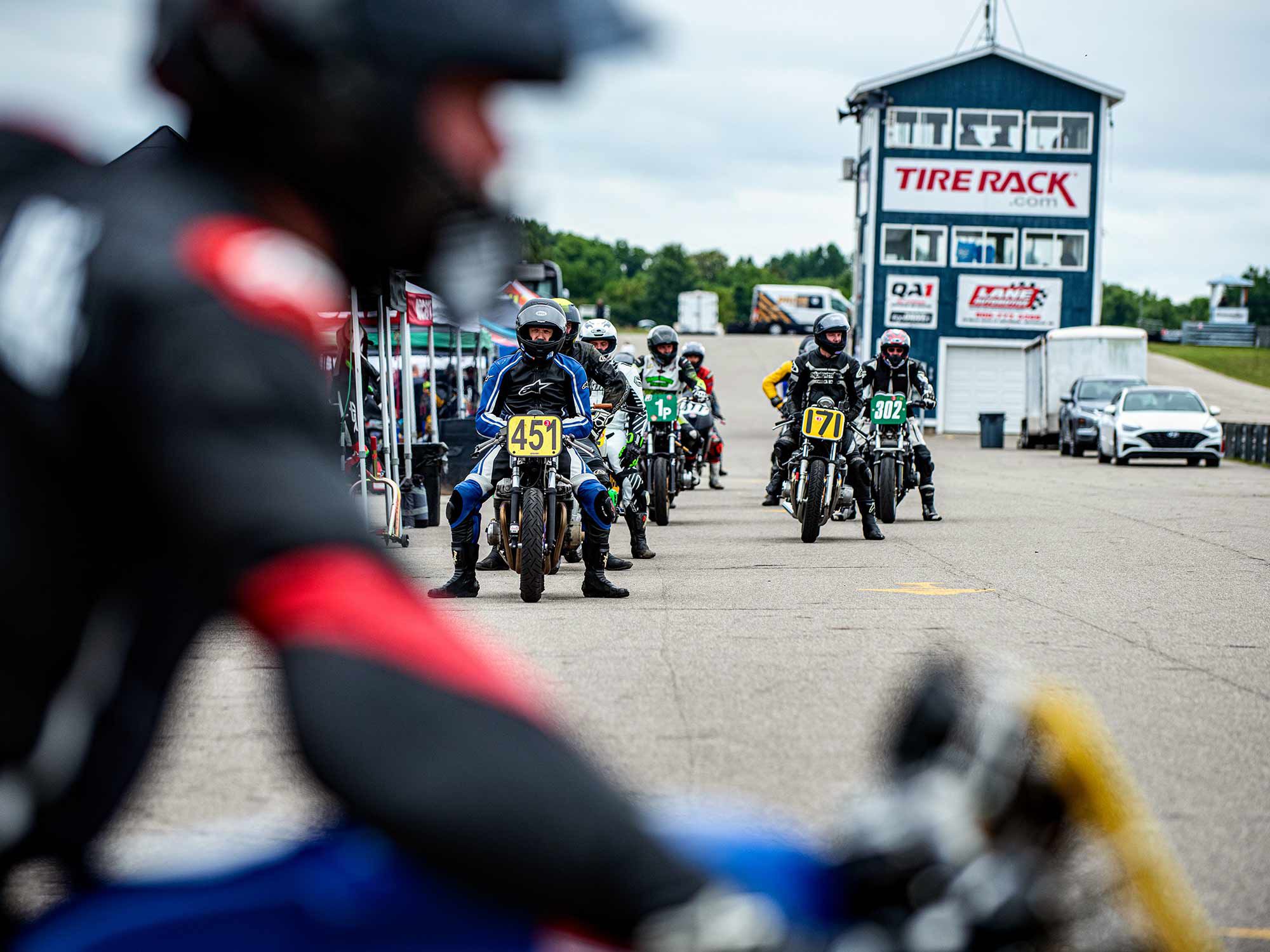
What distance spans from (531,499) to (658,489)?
22.1 feet

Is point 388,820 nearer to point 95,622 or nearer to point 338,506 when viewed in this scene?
point 338,506

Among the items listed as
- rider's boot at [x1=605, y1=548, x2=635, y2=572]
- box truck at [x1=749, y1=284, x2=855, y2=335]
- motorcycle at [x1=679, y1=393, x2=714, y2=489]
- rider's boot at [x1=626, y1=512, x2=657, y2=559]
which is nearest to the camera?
rider's boot at [x1=605, y1=548, x2=635, y2=572]

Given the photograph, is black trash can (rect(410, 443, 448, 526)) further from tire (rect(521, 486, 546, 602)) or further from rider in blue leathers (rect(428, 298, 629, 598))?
tire (rect(521, 486, 546, 602))

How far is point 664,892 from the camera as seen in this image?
1.19m

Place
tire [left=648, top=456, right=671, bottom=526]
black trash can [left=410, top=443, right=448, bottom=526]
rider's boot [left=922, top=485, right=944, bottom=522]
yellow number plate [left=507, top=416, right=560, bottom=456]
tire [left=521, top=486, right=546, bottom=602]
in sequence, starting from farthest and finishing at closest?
black trash can [left=410, top=443, right=448, bottom=526] < rider's boot [left=922, top=485, right=944, bottom=522] < tire [left=648, top=456, right=671, bottom=526] < yellow number plate [left=507, top=416, right=560, bottom=456] < tire [left=521, top=486, right=546, bottom=602]

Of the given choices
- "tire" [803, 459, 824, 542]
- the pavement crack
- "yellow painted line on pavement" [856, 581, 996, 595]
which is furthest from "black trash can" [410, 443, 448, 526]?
"yellow painted line on pavement" [856, 581, 996, 595]

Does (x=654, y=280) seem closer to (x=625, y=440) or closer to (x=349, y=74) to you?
(x=625, y=440)

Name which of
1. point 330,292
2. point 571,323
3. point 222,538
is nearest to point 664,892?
point 222,538

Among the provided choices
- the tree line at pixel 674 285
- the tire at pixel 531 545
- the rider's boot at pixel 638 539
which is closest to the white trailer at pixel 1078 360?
the rider's boot at pixel 638 539

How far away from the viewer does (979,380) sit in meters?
55.3

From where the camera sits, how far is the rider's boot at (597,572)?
1118 cm

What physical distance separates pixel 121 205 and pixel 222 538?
→ 0.33 m

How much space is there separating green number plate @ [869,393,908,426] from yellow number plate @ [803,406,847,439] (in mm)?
2517

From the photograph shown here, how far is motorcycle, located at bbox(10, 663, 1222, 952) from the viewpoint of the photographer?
1342mm
